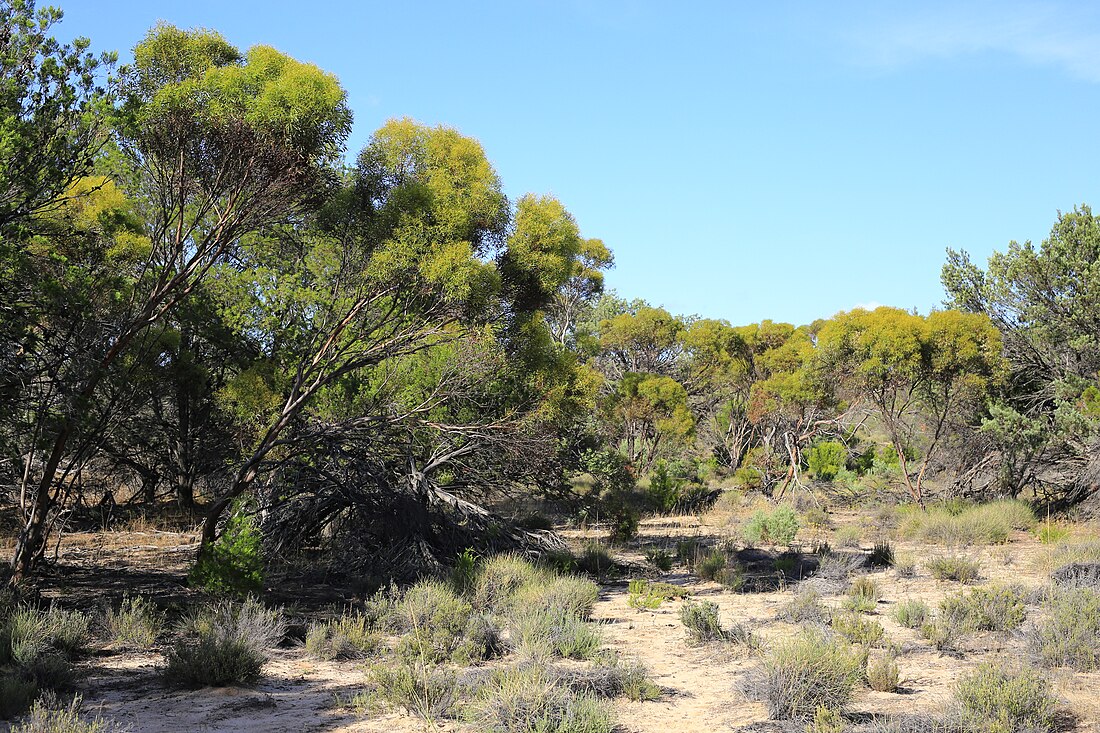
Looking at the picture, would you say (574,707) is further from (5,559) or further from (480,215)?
(5,559)

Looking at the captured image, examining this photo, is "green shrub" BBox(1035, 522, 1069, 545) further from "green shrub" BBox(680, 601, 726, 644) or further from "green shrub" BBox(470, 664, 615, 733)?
"green shrub" BBox(470, 664, 615, 733)

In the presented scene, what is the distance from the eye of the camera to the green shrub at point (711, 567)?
14.3 m

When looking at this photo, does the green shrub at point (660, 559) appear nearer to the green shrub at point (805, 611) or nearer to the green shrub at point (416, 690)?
the green shrub at point (805, 611)

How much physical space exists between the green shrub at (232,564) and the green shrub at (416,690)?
330 centimetres

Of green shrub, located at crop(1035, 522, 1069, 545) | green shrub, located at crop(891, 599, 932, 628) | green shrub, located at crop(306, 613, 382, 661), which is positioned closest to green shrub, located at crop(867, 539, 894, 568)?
green shrub, located at crop(1035, 522, 1069, 545)

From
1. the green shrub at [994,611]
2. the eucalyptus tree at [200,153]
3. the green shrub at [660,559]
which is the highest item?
the eucalyptus tree at [200,153]

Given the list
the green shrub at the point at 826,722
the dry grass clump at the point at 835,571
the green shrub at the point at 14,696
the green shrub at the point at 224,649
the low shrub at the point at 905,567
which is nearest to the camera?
the green shrub at the point at 826,722

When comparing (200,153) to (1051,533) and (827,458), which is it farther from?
(827,458)

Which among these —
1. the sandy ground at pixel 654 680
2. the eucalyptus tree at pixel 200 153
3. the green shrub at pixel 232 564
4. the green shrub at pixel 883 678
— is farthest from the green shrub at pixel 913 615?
the eucalyptus tree at pixel 200 153

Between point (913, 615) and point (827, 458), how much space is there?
71.4 ft

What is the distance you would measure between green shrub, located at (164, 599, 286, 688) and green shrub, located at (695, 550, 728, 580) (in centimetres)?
727


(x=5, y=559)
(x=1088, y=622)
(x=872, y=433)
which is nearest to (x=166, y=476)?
(x=5, y=559)

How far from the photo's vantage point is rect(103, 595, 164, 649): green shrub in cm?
917

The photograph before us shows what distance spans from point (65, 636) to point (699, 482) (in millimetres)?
22666
